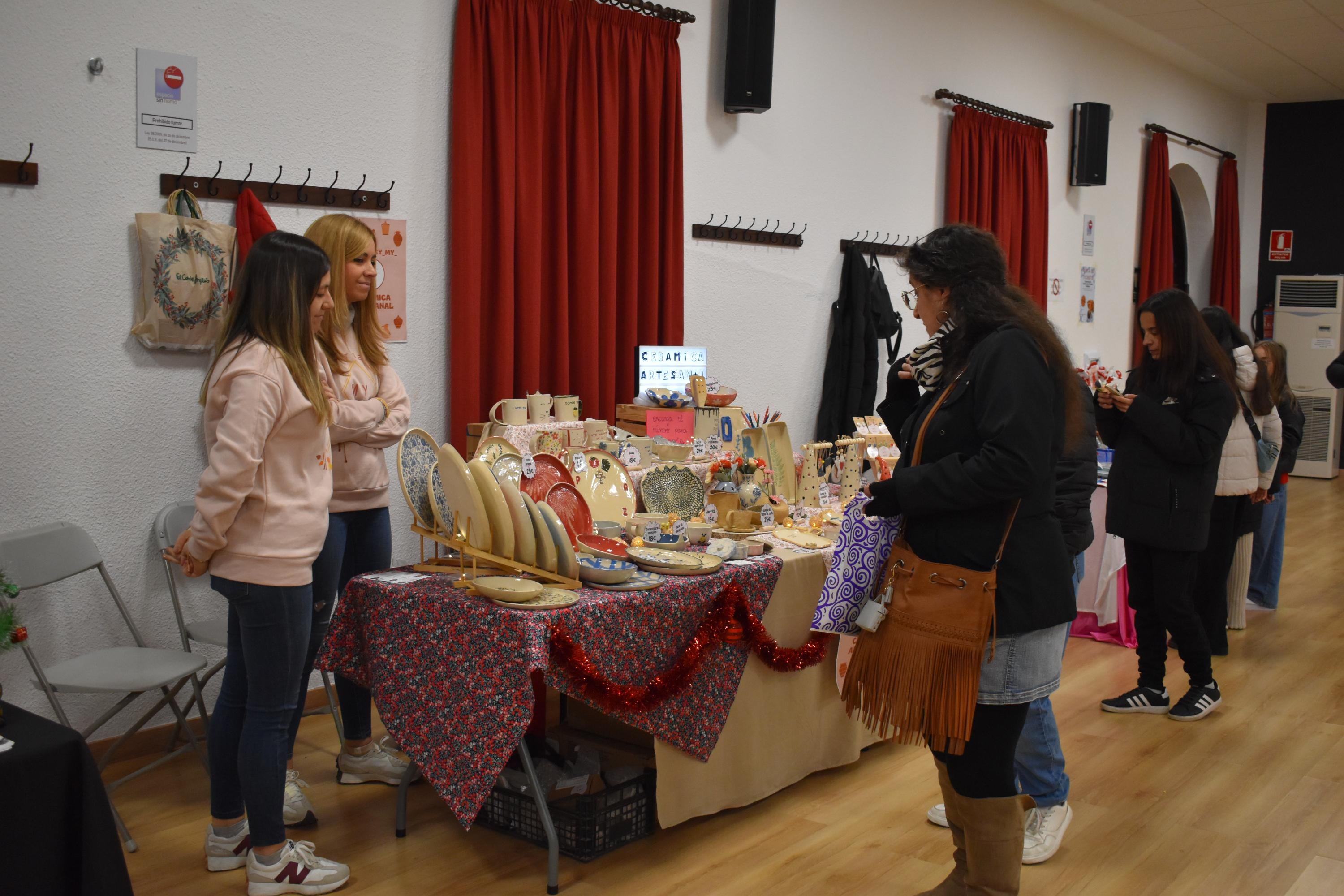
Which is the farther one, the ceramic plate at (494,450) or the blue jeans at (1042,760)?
the ceramic plate at (494,450)

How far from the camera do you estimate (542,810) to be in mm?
2740

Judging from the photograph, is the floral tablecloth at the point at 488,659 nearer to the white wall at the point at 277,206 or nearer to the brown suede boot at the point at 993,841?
the brown suede boot at the point at 993,841

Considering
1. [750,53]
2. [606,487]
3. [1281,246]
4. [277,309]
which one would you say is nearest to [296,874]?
[277,309]

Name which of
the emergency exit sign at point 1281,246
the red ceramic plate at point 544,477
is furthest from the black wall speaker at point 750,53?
the emergency exit sign at point 1281,246

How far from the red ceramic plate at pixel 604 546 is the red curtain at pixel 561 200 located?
50.7 inches

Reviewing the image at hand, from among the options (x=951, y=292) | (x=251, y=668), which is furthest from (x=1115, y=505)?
(x=251, y=668)

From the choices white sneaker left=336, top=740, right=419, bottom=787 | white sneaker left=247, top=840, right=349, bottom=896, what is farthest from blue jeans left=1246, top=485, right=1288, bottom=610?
white sneaker left=247, top=840, right=349, bottom=896

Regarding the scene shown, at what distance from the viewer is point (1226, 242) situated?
36.1 ft

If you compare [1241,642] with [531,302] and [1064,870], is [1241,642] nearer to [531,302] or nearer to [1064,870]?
[1064,870]

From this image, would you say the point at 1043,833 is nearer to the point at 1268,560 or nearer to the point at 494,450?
the point at 494,450

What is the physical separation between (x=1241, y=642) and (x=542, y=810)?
388cm

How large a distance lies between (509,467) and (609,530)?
34 centimetres

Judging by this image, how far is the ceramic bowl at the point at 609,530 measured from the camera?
10.6 ft

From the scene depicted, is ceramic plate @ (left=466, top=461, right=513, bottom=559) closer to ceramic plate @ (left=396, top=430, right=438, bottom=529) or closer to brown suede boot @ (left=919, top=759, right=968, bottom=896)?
ceramic plate @ (left=396, top=430, right=438, bottom=529)
